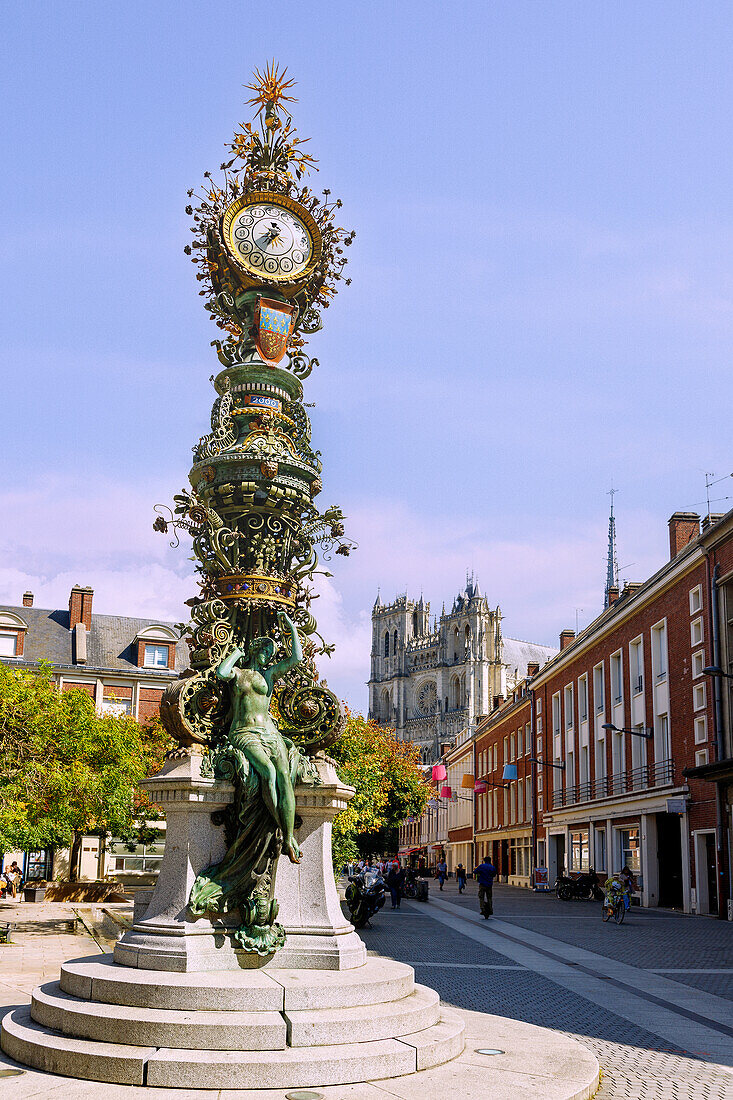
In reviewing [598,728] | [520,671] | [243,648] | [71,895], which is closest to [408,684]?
[520,671]

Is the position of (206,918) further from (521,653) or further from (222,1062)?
(521,653)

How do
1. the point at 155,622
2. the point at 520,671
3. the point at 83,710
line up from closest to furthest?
the point at 83,710 < the point at 155,622 < the point at 520,671

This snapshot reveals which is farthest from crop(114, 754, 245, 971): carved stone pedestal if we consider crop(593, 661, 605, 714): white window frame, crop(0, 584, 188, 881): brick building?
crop(0, 584, 188, 881): brick building

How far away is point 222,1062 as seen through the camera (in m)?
6.30

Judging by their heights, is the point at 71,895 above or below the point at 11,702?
below

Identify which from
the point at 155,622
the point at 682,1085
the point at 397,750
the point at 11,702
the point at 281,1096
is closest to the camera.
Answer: the point at 281,1096

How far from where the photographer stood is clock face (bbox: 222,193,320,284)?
35.4 ft

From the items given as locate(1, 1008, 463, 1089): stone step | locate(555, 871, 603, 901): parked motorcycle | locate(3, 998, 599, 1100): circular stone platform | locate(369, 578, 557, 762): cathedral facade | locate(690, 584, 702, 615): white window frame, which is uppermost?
locate(369, 578, 557, 762): cathedral facade

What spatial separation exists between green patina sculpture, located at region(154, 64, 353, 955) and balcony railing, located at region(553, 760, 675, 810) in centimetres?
2737

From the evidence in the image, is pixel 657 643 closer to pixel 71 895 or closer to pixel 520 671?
pixel 71 895

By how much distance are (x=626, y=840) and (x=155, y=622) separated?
27.0 meters

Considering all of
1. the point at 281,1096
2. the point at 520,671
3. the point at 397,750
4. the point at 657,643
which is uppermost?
the point at 520,671

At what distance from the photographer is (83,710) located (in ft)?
83.7

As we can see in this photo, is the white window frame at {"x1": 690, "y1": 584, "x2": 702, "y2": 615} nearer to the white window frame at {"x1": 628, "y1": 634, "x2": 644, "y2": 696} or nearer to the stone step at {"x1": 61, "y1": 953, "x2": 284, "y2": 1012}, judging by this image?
the white window frame at {"x1": 628, "y1": 634, "x2": 644, "y2": 696}
